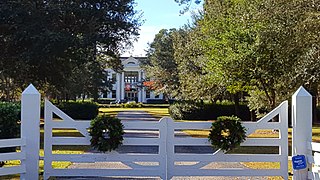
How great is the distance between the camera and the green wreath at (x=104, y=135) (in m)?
8.47

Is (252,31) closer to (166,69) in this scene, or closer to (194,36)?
(194,36)

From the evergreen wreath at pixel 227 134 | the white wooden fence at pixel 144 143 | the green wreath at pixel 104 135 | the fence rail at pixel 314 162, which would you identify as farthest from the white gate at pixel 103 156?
the fence rail at pixel 314 162

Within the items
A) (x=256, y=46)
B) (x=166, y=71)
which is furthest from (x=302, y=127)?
(x=166, y=71)

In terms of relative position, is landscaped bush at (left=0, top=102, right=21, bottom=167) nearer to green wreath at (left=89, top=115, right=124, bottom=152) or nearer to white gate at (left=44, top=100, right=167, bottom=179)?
white gate at (left=44, top=100, right=167, bottom=179)

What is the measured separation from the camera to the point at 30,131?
8.48 metres

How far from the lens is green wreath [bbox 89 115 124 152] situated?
27.8ft

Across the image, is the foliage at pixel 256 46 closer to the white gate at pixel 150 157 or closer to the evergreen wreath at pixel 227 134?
the evergreen wreath at pixel 227 134

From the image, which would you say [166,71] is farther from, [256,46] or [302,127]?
[302,127]

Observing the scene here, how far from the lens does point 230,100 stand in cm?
4375

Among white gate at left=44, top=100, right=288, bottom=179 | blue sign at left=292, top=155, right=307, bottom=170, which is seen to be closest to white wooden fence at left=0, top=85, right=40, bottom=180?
white gate at left=44, top=100, right=288, bottom=179

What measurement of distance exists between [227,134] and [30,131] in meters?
3.54

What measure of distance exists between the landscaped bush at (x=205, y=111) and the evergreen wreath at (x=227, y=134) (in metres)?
31.2

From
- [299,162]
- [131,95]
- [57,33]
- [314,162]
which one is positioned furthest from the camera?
[131,95]

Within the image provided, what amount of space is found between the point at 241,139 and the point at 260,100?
2051cm
